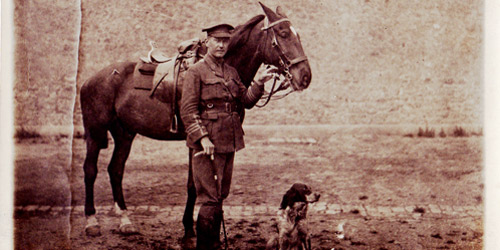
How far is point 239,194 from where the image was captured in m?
7.80

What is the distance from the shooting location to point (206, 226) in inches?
→ 251

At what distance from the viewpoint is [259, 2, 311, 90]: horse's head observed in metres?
6.66

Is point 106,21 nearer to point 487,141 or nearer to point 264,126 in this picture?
point 264,126

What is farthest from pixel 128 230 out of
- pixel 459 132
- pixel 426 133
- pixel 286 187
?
pixel 459 132

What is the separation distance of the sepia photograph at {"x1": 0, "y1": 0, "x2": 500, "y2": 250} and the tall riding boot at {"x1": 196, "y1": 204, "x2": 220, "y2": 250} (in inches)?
24.6

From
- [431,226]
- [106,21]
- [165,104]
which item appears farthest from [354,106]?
[106,21]

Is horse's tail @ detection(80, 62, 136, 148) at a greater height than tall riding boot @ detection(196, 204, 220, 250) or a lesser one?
greater

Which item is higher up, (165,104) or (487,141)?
(165,104)

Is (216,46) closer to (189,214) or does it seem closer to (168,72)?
(168,72)

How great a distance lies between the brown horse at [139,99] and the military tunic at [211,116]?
365 millimetres

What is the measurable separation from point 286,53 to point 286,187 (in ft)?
5.60

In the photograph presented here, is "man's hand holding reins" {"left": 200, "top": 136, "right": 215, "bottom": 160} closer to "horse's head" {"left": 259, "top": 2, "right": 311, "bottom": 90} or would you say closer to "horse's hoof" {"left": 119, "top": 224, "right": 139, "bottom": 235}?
"horse's head" {"left": 259, "top": 2, "right": 311, "bottom": 90}

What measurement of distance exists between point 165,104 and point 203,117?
32.8 inches

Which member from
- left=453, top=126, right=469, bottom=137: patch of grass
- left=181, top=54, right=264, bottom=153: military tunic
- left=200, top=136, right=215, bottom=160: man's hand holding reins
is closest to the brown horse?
left=181, top=54, right=264, bottom=153: military tunic
